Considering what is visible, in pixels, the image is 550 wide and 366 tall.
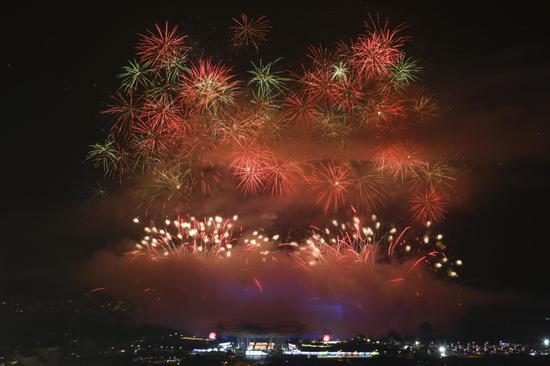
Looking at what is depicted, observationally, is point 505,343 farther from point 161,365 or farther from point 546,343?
point 161,365

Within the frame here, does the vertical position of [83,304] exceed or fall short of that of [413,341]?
it exceeds it

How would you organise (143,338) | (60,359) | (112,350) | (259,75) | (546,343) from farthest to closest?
(546,343)
(143,338)
(112,350)
(60,359)
(259,75)

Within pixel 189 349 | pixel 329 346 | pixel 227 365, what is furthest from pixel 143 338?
pixel 227 365

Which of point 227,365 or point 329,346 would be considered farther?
point 329,346

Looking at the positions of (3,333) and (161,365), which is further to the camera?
(3,333)

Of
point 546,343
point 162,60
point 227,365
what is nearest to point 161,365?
point 227,365

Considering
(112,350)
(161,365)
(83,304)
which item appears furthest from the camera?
(83,304)

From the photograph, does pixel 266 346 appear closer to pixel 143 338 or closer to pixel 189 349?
pixel 189 349

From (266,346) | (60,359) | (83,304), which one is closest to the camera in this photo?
(266,346)

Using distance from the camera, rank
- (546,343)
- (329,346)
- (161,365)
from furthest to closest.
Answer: (546,343)
(329,346)
(161,365)

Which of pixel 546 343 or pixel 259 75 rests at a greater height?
pixel 259 75
